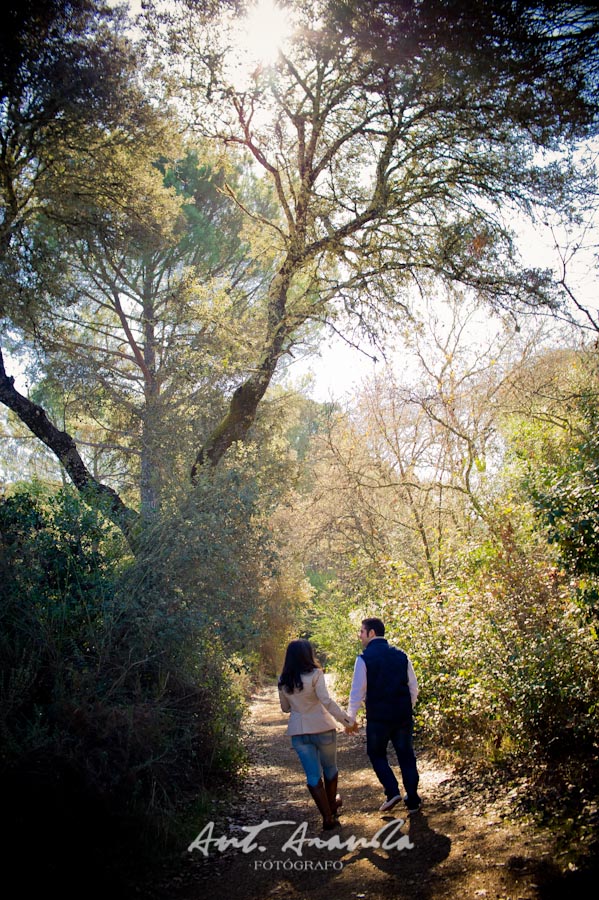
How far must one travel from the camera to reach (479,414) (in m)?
11.6

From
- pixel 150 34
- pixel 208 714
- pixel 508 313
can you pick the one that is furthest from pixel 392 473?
pixel 150 34

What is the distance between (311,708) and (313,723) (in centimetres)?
12

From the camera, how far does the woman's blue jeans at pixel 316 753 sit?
5625mm

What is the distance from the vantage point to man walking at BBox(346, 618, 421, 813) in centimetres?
575

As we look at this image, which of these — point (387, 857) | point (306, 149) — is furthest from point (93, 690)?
point (306, 149)

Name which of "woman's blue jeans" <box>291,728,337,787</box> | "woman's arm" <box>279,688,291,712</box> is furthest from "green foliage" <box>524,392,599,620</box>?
"woman's arm" <box>279,688,291,712</box>

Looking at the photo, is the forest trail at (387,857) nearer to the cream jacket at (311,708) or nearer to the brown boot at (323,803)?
the brown boot at (323,803)

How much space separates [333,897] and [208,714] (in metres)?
2.82

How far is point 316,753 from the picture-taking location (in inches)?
224

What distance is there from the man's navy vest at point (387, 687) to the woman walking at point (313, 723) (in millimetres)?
285

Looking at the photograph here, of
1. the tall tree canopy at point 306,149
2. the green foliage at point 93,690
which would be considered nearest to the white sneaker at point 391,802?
the green foliage at point 93,690

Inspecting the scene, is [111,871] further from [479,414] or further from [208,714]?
[479,414]

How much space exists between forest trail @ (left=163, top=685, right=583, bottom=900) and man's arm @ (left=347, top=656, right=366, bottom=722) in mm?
933
